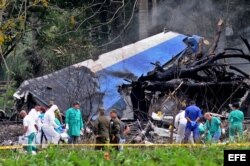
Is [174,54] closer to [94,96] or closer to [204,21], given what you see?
[94,96]

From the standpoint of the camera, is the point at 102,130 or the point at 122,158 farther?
the point at 102,130

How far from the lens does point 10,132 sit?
2648 centimetres

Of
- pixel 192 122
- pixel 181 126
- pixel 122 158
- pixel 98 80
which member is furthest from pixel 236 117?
pixel 98 80

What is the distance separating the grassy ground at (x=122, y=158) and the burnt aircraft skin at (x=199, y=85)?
1170cm

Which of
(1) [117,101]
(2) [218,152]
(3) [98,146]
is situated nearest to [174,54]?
(1) [117,101]

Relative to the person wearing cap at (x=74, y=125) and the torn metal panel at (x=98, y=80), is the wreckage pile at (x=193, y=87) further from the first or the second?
the person wearing cap at (x=74, y=125)

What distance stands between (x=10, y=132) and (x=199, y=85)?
6.83m

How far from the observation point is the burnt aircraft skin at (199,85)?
25.0 m

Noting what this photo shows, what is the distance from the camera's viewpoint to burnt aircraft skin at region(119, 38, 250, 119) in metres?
25.0

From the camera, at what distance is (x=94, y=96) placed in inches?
1108

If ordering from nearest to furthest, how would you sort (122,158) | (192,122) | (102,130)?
(122,158)
(102,130)
(192,122)

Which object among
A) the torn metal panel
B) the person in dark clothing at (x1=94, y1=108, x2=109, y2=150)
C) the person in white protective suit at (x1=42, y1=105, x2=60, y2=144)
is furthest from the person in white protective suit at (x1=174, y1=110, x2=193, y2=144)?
the torn metal panel

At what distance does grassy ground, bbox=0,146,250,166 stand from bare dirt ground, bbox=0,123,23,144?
1221 centimetres

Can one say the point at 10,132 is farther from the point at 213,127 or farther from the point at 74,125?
the point at 213,127
